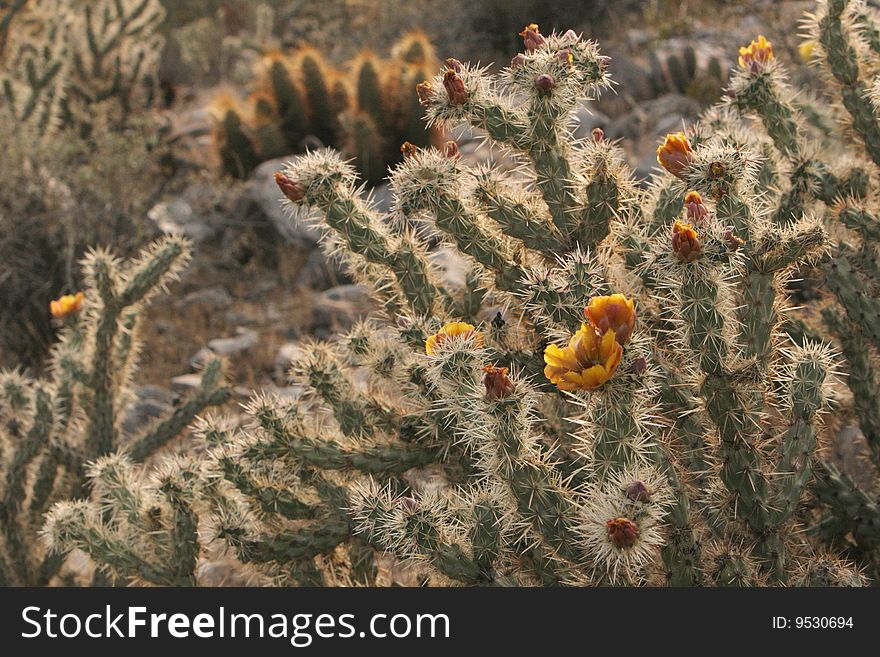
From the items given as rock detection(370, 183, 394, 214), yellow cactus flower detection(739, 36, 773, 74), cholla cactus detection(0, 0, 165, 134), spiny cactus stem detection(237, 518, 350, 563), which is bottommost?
spiny cactus stem detection(237, 518, 350, 563)

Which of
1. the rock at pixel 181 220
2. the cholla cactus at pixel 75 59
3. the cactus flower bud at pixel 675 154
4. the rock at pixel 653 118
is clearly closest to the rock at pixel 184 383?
the rock at pixel 181 220

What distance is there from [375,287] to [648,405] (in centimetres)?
110

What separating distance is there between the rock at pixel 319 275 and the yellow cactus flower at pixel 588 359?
4711mm

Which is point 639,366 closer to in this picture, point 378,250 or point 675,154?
point 675,154

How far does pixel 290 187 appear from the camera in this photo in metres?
3.16

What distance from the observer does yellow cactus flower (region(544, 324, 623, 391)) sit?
2.25 metres

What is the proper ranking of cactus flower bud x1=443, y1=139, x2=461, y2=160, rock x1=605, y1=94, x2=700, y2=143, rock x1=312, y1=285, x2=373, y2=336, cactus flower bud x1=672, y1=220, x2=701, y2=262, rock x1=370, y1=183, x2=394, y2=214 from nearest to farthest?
1. cactus flower bud x1=672, y1=220, x2=701, y2=262
2. cactus flower bud x1=443, y1=139, x2=461, y2=160
3. rock x1=312, y1=285, x2=373, y2=336
4. rock x1=370, y1=183, x2=394, y2=214
5. rock x1=605, y1=94, x2=700, y2=143

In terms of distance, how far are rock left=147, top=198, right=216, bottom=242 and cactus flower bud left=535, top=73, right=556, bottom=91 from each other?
4.89 metres

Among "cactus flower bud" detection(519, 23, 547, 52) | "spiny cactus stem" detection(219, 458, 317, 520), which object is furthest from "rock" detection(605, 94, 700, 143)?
"spiny cactus stem" detection(219, 458, 317, 520)

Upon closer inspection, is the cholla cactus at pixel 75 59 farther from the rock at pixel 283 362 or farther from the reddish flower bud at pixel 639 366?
the reddish flower bud at pixel 639 366

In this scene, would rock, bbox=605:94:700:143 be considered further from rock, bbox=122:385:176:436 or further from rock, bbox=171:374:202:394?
rock, bbox=122:385:176:436

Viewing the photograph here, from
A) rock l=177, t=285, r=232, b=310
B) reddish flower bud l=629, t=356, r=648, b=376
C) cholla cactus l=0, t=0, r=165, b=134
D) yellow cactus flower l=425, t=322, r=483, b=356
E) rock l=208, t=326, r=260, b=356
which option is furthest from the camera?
cholla cactus l=0, t=0, r=165, b=134
